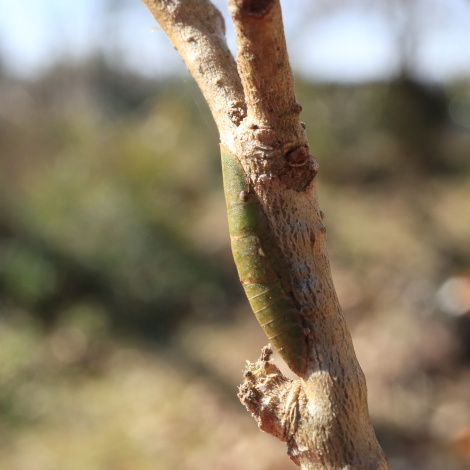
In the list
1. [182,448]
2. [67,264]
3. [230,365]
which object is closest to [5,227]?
[67,264]

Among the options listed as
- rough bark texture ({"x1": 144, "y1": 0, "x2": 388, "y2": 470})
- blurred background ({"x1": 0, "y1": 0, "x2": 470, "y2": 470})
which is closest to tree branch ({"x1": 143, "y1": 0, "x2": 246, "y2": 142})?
rough bark texture ({"x1": 144, "y1": 0, "x2": 388, "y2": 470})

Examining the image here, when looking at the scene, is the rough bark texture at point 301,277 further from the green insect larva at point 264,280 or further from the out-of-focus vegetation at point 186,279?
the out-of-focus vegetation at point 186,279

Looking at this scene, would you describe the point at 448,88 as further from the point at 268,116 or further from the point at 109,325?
the point at 268,116

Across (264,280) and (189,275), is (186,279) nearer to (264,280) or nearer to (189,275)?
(189,275)

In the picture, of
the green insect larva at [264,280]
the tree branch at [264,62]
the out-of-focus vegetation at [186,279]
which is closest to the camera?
the tree branch at [264,62]

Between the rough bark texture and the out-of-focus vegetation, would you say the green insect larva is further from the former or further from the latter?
the out-of-focus vegetation

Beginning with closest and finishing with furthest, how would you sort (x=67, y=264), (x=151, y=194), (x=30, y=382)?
(x=30, y=382)
(x=67, y=264)
(x=151, y=194)

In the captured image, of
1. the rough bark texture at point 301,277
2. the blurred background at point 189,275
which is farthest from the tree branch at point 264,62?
the blurred background at point 189,275
